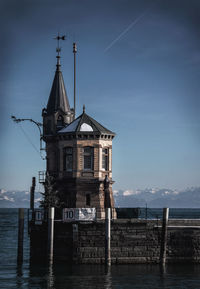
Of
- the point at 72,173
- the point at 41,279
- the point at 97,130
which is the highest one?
the point at 97,130

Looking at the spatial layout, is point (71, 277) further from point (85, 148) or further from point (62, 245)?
point (85, 148)

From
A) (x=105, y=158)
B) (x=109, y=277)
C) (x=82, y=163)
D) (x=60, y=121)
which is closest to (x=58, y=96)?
(x=60, y=121)

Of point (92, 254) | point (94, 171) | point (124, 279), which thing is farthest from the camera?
point (94, 171)

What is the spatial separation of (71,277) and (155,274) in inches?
240

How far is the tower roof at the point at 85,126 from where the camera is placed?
52.3 meters

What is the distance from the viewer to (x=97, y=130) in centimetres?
5234

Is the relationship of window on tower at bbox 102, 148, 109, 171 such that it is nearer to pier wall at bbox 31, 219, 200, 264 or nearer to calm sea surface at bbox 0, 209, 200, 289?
pier wall at bbox 31, 219, 200, 264

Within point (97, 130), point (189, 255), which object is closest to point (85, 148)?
point (97, 130)

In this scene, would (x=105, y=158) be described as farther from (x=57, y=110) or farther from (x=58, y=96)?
(x=58, y=96)

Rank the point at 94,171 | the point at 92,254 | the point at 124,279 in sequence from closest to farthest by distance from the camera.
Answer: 1. the point at 124,279
2. the point at 92,254
3. the point at 94,171

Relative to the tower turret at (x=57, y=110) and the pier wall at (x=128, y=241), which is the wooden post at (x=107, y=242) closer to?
the pier wall at (x=128, y=241)

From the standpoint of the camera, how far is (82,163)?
51688mm

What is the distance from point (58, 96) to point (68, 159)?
24.2 feet

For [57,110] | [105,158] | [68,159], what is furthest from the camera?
[57,110]
